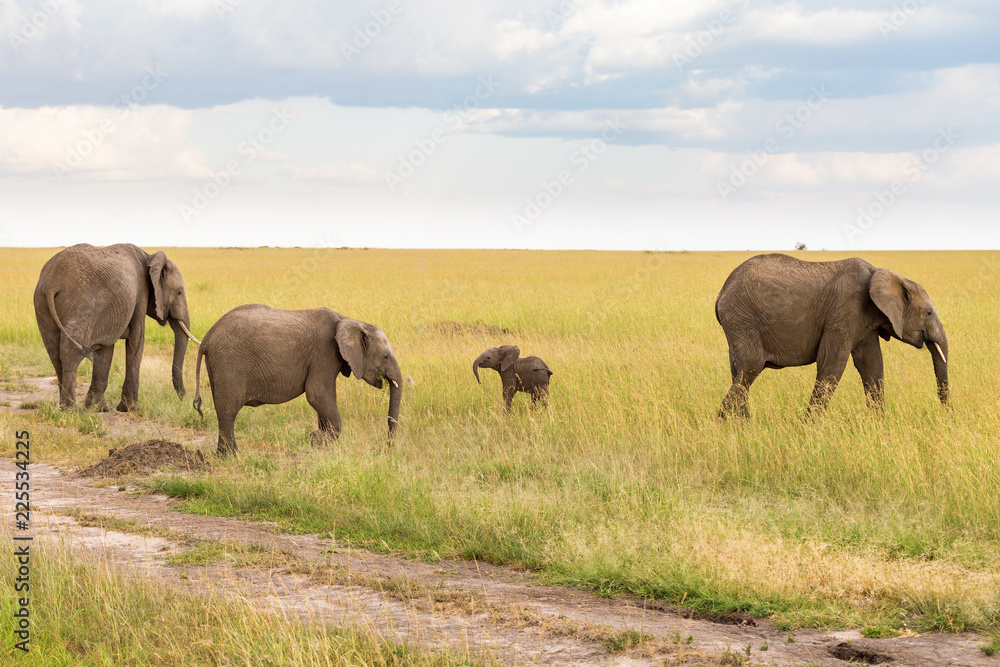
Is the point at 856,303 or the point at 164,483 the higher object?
the point at 856,303

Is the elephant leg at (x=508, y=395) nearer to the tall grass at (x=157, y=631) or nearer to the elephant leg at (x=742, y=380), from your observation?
→ the elephant leg at (x=742, y=380)

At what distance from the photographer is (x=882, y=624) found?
5.16 m

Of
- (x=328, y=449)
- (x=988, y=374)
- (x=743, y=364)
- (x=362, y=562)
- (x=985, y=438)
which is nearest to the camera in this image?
(x=362, y=562)

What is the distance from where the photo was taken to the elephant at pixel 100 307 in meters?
12.3

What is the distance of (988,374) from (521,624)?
28.3 feet

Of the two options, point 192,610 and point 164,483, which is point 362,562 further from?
point 164,483

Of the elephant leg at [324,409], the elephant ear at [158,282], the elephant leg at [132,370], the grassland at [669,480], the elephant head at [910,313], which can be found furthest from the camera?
the elephant ear at [158,282]

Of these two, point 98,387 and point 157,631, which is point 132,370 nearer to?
point 98,387

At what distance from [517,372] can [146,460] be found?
4530 millimetres

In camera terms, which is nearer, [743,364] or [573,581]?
[573,581]

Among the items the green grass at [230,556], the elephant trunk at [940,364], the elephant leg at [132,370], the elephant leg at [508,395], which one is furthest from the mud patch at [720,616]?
the elephant leg at [132,370]

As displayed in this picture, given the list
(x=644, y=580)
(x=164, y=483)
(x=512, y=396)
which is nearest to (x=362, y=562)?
(x=644, y=580)

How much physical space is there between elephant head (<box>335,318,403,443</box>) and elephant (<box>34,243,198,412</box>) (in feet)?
10.7

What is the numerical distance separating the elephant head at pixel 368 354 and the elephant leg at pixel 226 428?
1225 millimetres
